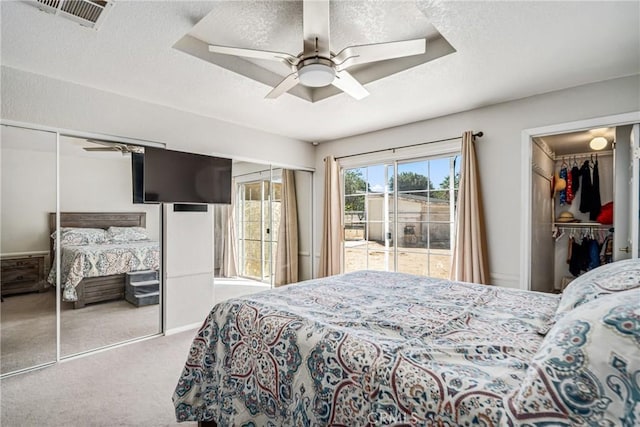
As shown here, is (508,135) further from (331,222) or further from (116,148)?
(116,148)

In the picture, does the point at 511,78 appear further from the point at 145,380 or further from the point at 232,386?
the point at 145,380

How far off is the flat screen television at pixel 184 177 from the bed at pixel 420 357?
1.91m

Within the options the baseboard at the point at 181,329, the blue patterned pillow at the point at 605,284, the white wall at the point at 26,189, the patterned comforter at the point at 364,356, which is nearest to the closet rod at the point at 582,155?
the patterned comforter at the point at 364,356

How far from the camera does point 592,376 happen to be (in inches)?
31.0

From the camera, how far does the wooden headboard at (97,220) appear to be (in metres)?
2.78

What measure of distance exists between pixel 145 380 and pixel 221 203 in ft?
6.50

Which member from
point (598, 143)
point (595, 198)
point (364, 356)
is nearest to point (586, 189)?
point (595, 198)

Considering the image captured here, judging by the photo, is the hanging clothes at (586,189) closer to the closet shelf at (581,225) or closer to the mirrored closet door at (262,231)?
the closet shelf at (581,225)

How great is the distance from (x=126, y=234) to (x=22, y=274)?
0.84 meters

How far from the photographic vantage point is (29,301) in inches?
106

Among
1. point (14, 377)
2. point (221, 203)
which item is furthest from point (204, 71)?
point (14, 377)

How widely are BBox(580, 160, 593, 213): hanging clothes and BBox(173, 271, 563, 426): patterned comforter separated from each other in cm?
344

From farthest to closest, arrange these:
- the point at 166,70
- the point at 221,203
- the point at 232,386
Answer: the point at 221,203 < the point at 166,70 < the point at 232,386

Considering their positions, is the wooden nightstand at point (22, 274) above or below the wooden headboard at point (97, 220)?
below
